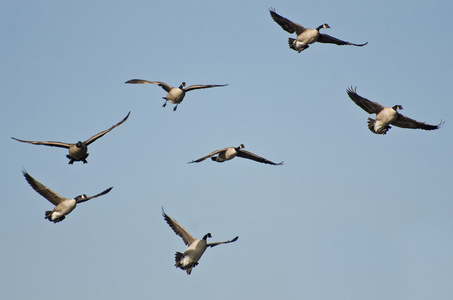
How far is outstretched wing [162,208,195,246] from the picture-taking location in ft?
80.8

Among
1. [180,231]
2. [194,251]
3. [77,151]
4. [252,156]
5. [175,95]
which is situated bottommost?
[194,251]

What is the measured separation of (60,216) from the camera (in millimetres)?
26109

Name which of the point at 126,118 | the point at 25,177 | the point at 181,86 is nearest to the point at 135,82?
the point at 181,86

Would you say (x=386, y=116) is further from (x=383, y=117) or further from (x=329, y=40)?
(x=329, y=40)

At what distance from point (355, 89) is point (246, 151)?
6004 millimetres

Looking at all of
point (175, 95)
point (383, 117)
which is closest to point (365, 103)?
point (383, 117)

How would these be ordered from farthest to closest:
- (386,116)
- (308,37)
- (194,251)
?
(308,37), (386,116), (194,251)

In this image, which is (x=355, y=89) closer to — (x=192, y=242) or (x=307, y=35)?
(x=307, y=35)

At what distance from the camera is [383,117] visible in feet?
88.2

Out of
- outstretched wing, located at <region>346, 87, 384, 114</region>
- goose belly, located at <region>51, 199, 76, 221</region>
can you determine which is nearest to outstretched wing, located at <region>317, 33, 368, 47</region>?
outstretched wing, located at <region>346, 87, 384, 114</region>

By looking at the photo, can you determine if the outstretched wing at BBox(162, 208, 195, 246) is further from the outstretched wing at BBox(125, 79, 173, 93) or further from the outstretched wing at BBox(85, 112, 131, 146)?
the outstretched wing at BBox(125, 79, 173, 93)

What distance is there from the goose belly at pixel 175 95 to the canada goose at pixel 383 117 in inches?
313

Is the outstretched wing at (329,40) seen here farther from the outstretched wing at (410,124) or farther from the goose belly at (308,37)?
the outstretched wing at (410,124)

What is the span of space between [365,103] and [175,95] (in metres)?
8.94
